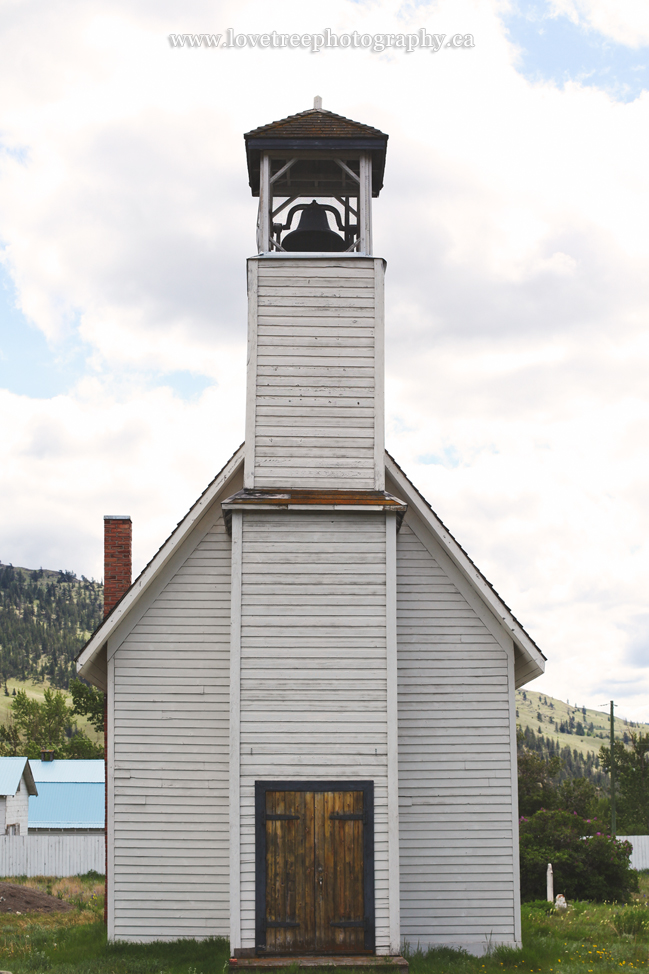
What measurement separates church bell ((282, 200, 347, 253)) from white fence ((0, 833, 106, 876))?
31.1 m

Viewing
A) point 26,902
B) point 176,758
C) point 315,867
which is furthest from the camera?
point 26,902

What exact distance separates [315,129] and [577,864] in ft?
67.3

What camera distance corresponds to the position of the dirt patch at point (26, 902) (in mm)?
22938

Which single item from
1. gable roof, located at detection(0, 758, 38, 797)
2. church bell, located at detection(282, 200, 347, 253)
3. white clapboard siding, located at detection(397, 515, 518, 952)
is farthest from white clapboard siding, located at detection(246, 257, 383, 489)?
gable roof, located at detection(0, 758, 38, 797)

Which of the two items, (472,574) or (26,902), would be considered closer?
(472,574)

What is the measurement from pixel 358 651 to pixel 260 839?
263 cm

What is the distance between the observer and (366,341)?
12.3m

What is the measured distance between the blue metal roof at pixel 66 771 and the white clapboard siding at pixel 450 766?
43.5m

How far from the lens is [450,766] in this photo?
12.6 meters

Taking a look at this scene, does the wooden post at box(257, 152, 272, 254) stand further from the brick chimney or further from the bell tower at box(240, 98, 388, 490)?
the brick chimney

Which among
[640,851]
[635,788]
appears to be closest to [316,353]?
[640,851]

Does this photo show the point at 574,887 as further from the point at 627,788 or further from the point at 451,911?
the point at 627,788

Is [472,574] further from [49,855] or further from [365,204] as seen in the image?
[49,855]

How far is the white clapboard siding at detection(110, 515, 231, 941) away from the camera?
12281 mm
